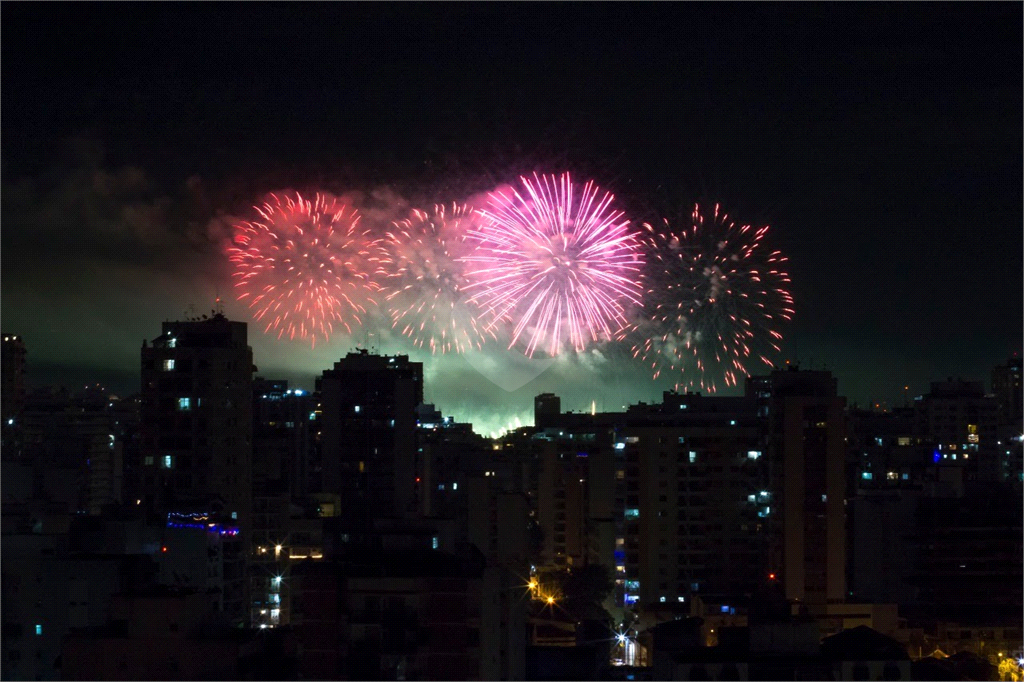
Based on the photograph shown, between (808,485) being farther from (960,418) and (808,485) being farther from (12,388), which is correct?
(960,418)

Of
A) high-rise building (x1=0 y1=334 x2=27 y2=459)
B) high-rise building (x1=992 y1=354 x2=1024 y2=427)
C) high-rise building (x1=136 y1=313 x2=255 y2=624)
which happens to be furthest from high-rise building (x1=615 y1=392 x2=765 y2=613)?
high-rise building (x1=992 y1=354 x2=1024 y2=427)

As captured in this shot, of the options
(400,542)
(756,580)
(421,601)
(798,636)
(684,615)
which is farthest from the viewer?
(756,580)

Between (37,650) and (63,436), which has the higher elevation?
(63,436)

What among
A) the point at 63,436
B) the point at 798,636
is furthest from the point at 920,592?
the point at 63,436

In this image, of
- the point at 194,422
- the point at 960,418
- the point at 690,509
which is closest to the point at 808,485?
the point at 690,509

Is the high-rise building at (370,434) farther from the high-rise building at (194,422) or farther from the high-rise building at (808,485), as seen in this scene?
the high-rise building at (808,485)

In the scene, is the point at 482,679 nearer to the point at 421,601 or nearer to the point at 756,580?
the point at 421,601
